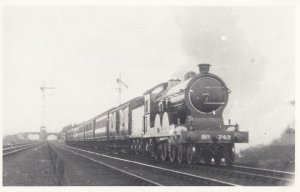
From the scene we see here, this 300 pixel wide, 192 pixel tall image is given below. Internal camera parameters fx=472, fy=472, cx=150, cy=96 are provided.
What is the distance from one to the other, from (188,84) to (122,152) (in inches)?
555

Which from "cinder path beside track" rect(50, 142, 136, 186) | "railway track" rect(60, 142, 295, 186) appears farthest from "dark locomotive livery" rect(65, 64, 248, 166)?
"cinder path beside track" rect(50, 142, 136, 186)

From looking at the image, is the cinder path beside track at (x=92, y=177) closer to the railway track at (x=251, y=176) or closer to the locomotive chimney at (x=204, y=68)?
the railway track at (x=251, y=176)

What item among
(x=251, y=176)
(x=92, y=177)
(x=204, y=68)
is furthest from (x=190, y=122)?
(x=92, y=177)

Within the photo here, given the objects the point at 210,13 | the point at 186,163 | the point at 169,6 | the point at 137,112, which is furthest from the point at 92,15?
the point at 137,112

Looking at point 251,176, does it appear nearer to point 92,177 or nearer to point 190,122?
point 190,122

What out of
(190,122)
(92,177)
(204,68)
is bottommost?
(92,177)

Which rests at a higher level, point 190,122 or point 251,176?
point 190,122

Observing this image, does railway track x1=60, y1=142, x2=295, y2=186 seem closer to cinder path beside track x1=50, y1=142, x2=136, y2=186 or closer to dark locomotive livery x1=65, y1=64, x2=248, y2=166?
dark locomotive livery x1=65, y1=64, x2=248, y2=166

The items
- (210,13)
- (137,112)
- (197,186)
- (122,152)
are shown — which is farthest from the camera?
(122,152)

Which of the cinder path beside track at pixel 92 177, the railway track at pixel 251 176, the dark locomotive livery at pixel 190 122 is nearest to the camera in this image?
the railway track at pixel 251 176

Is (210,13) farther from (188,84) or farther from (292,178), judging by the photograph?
(292,178)

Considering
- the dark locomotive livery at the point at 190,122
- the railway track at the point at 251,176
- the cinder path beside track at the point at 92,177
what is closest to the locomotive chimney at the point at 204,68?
the dark locomotive livery at the point at 190,122

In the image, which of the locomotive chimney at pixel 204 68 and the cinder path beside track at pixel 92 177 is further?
the locomotive chimney at pixel 204 68

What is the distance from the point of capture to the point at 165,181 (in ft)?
41.5
